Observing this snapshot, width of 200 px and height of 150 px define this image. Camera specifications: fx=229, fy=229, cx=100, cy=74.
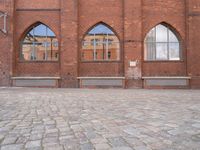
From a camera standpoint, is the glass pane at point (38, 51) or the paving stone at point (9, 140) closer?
the paving stone at point (9, 140)

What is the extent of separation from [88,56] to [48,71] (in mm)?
3291

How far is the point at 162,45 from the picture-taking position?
18125 mm

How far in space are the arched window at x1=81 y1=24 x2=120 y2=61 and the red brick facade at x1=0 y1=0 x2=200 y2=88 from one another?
1.26 feet

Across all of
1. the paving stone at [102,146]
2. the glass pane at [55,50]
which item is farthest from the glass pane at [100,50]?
the paving stone at [102,146]

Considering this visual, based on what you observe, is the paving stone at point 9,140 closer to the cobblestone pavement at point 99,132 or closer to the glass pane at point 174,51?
the cobblestone pavement at point 99,132

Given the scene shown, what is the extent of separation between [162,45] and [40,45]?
9.64 m

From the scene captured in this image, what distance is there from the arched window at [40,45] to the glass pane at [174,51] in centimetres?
889

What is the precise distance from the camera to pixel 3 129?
457 cm

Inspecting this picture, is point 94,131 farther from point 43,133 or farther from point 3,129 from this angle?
point 3,129

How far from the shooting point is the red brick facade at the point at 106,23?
17078 mm

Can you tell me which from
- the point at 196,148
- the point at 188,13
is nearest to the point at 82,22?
the point at 188,13

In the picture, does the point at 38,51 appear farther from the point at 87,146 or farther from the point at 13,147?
the point at 87,146

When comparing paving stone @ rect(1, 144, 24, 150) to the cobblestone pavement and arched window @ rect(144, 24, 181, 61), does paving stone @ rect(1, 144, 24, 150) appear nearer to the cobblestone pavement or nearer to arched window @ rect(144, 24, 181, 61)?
the cobblestone pavement

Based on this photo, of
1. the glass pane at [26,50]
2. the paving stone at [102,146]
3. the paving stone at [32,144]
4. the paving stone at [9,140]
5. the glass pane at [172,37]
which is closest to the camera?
the paving stone at [102,146]
